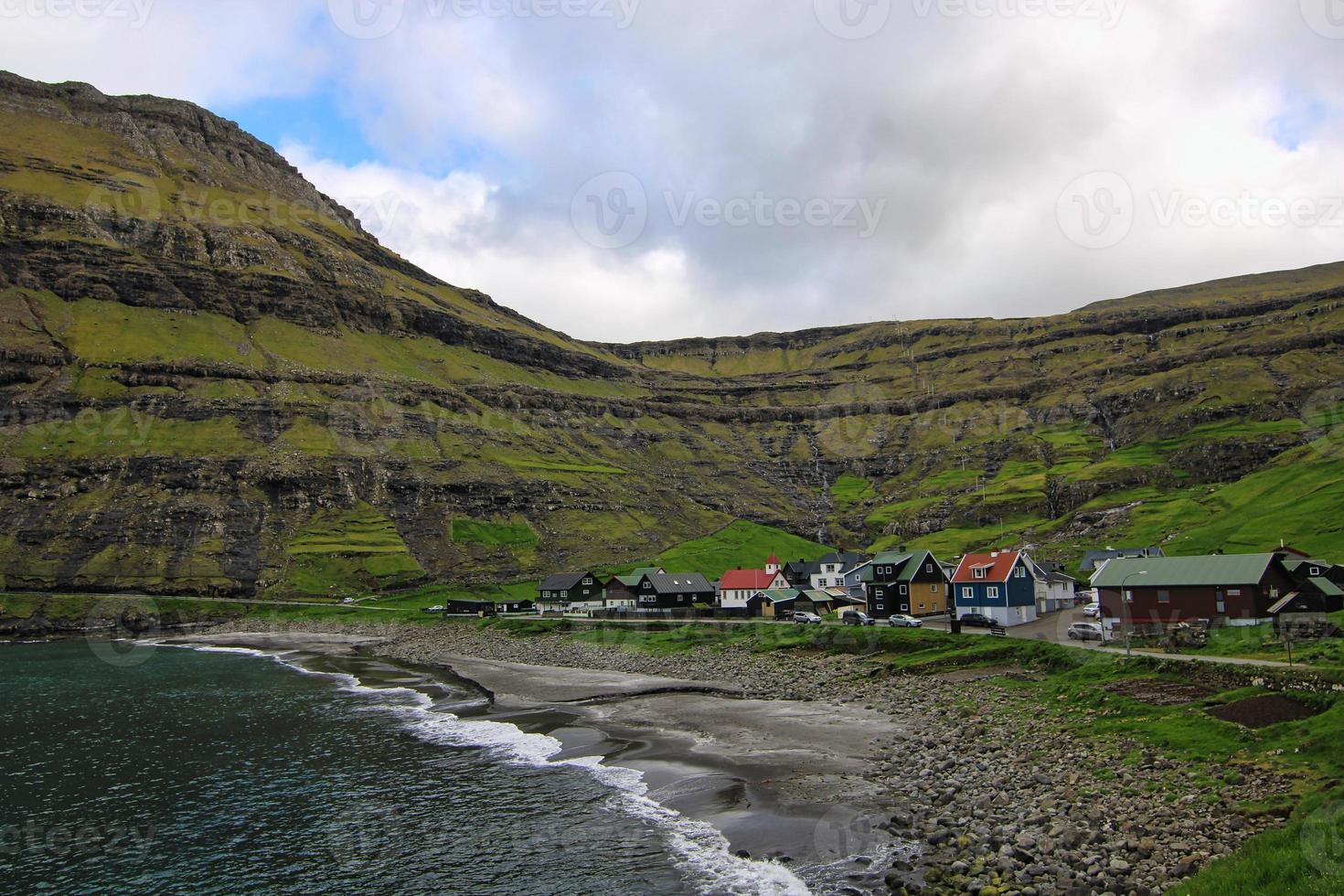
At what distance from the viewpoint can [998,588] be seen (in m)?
86.4

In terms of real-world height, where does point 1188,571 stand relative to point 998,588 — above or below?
above

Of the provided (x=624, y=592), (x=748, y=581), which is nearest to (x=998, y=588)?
(x=748, y=581)

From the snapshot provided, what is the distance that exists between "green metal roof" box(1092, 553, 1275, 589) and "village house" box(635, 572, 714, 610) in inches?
2678

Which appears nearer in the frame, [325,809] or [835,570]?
[325,809]

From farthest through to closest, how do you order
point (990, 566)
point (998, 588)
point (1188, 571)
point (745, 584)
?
point (745, 584) < point (990, 566) < point (998, 588) < point (1188, 571)

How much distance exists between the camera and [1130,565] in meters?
69.9

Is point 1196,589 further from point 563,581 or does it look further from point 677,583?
point 563,581

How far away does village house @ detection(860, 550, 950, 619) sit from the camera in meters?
94.6

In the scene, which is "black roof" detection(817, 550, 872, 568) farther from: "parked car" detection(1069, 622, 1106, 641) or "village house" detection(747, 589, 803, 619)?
"parked car" detection(1069, 622, 1106, 641)

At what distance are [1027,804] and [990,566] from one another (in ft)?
206

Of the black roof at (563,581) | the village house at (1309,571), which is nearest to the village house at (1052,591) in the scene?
the village house at (1309,571)

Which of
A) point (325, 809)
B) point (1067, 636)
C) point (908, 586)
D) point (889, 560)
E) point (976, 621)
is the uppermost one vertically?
point (889, 560)

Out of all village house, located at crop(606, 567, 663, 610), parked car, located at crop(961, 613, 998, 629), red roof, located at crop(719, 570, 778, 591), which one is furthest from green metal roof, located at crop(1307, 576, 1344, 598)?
village house, located at crop(606, 567, 663, 610)

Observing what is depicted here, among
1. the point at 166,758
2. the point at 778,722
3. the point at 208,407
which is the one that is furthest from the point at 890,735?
the point at 208,407
